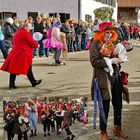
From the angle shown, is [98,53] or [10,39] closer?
[98,53]

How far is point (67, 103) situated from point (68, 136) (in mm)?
443

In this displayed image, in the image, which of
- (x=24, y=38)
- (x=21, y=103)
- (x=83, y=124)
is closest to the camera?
(x=21, y=103)

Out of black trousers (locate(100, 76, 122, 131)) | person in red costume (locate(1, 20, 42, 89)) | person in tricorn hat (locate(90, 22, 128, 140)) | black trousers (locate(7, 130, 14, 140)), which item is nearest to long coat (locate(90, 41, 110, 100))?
person in tricorn hat (locate(90, 22, 128, 140))

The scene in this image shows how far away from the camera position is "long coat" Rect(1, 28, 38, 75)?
36.9ft

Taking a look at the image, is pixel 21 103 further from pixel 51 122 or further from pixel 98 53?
pixel 98 53

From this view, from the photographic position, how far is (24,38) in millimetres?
11242

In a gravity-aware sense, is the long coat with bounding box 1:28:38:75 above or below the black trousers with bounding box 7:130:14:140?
above

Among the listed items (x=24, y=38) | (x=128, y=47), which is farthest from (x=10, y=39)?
(x=128, y=47)

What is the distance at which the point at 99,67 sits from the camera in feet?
21.9

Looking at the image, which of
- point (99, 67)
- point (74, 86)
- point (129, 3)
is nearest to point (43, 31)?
point (74, 86)

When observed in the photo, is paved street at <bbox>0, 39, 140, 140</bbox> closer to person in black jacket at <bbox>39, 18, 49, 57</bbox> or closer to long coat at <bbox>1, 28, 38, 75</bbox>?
long coat at <bbox>1, 28, 38, 75</bbox>

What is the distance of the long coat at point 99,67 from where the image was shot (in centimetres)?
661

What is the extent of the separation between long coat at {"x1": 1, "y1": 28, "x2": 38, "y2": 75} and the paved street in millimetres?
482

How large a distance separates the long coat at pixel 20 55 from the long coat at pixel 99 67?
4722mm
